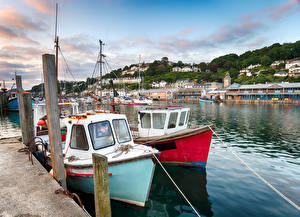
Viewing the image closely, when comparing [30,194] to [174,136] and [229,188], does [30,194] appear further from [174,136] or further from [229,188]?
[229,188]

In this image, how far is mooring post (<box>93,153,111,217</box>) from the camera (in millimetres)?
3934

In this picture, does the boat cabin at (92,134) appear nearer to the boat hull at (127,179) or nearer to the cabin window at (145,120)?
the boat hull at (127,179)

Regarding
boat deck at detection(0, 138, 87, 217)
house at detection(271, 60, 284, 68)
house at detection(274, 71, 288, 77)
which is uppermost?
house at detection(271, 60, 284, 68)

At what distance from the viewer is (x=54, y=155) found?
5.58 m

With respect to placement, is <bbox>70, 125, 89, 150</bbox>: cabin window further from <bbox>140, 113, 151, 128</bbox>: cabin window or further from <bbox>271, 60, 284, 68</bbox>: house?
<bbox>271, 60, 284, 68</bbox>: house

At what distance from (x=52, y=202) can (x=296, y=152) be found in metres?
17.1

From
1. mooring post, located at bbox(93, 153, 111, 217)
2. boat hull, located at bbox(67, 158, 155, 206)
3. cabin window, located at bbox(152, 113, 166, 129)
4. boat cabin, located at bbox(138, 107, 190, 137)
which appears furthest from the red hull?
mooring post, located at bbox(93, 153, 111, 217)

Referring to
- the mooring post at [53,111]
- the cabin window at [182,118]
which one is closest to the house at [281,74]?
the cabin window at [182,118]

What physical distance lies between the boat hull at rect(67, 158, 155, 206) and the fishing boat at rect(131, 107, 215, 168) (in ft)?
11.6

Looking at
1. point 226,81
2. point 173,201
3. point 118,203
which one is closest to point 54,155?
point 118,203

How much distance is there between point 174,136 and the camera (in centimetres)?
977

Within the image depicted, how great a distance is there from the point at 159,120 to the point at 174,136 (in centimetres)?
171

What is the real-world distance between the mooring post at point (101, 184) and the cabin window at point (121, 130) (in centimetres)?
346

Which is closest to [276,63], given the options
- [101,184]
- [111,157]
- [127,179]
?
[127,179]
